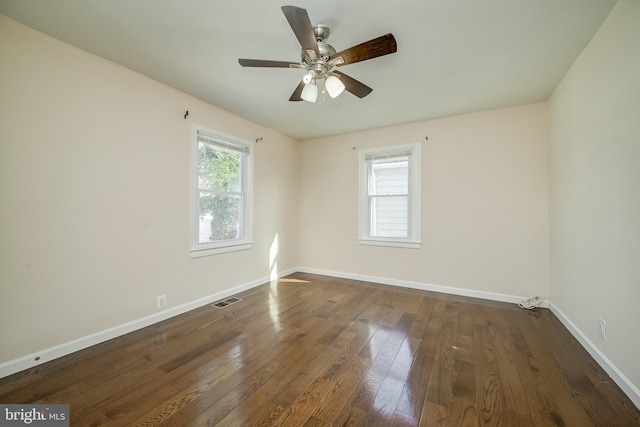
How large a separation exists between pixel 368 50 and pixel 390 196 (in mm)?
Answer: 2713

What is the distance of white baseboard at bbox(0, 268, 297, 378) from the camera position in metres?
1.88

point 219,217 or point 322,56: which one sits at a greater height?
point 322,56

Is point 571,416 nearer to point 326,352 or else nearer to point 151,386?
point 326,352

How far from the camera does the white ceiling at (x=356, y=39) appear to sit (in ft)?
5.77

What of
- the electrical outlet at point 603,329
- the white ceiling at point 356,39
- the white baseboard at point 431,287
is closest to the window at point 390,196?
the white baseboard at point 431,287

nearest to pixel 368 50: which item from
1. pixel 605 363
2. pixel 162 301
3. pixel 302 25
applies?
pixel 302 25

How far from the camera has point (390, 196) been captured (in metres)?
4.20

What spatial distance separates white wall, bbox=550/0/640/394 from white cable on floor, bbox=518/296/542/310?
46 centimetres

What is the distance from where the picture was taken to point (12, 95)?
1.88m

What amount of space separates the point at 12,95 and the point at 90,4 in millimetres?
885

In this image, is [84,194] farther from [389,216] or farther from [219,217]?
[389,216]

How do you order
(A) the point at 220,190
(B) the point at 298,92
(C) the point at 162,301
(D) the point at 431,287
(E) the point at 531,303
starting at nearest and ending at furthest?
(B) the point at 298,92, (C) the point at 162,301, (E) the point at 531,303, (A) the point at 220,190, (D) the point at 431,287

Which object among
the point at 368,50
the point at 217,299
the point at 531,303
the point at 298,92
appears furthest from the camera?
the point at 217,299

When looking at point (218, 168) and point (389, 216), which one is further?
point (389, 216)
